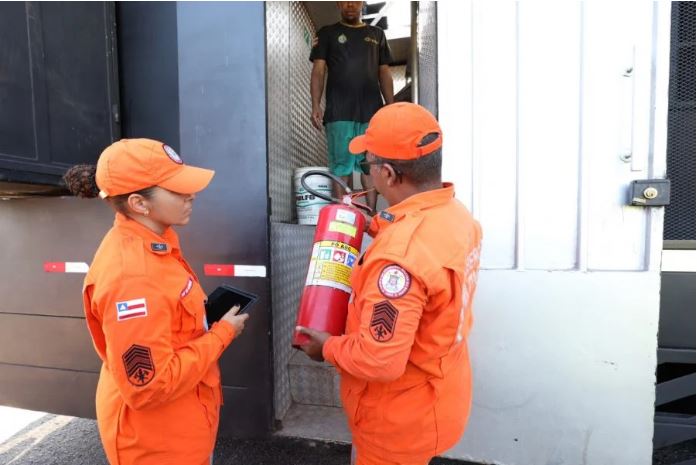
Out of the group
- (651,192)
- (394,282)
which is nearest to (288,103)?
(394,282)

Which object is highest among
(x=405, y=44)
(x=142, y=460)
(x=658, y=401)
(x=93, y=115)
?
(x=405, y=44)

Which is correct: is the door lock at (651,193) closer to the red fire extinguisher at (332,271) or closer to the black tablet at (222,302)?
the red fire extinguisher at (332,271)

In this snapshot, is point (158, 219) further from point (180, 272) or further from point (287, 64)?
point (287, 64)

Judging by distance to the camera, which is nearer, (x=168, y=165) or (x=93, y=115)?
(x=168, y=165)

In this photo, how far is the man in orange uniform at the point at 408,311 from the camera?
3.81 ft

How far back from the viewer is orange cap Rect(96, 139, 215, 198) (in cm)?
126

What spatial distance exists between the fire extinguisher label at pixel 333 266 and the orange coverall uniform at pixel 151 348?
1.27 feet

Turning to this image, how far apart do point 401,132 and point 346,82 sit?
228cm

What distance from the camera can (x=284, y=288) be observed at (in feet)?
8.54

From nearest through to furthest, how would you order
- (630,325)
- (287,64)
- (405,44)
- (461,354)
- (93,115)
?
(461,354)
(630,325)
(93,115)
(287,64)
(405,44)

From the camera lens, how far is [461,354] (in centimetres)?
148

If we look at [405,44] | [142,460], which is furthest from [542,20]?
[405,44]

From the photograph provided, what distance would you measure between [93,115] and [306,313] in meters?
1.98

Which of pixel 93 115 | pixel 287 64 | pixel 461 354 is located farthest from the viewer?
pixel 287 64
